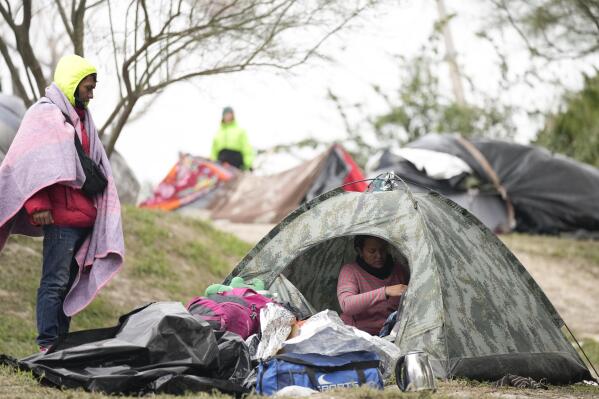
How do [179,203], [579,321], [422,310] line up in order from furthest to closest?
1. [179,203]
2. [579,321]
3. [422,310]

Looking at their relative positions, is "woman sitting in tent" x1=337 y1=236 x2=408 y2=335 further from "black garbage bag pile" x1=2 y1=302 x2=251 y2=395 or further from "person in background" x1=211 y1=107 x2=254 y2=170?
"person in background" x1=211 y1=107 x2=254 y2=170

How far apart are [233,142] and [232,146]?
0.33ft

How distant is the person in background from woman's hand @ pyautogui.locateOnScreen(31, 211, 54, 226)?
10.5 meters

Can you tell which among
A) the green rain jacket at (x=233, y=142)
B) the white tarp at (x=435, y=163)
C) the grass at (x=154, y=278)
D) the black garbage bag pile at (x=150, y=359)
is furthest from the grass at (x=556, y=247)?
the black garbage bag pile at (x=150, y=359)

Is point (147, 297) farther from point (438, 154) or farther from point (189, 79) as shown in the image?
point (438, 154)

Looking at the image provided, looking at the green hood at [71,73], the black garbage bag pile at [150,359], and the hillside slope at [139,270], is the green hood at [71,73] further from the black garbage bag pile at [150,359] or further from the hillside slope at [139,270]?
the hillside slope at [139,270]

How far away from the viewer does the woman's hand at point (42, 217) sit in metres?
6.07

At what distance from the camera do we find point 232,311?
19.5 ft

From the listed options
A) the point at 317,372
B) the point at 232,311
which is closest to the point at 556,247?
the point at 232,311

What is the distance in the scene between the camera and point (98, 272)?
6.29 metres

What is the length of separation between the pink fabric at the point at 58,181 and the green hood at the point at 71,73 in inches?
1.7

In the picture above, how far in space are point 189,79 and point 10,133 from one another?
1.82 metres

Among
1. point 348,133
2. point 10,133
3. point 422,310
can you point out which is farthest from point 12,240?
point 348,133

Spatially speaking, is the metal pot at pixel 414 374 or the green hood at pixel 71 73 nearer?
the metal pot at pixel 414 374
